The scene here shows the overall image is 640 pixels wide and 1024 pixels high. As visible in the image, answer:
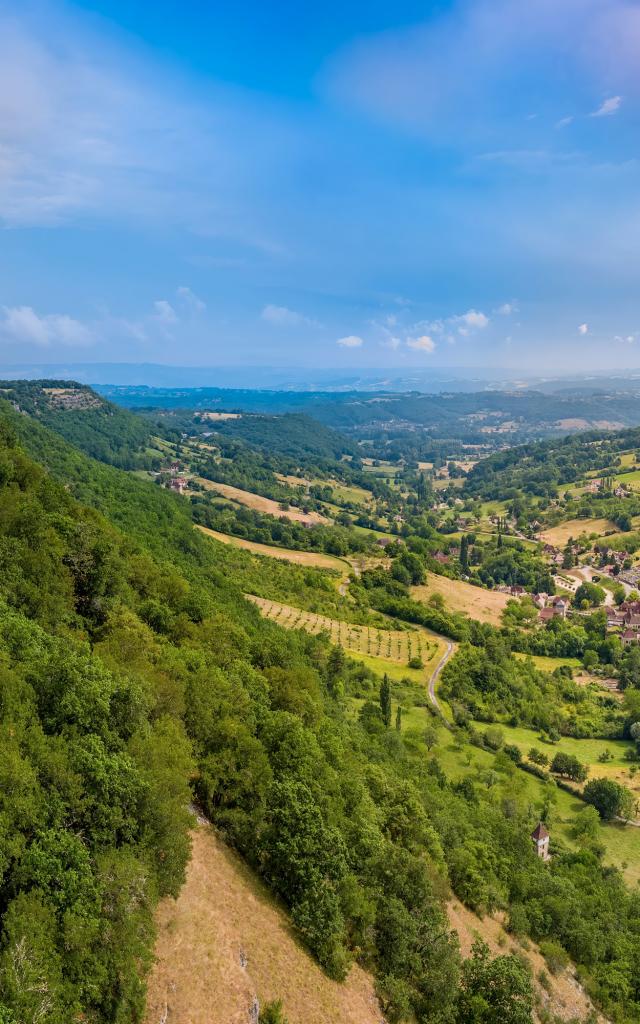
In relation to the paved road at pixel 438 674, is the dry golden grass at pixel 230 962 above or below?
above

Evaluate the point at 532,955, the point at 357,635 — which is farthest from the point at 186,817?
the point at 357,635

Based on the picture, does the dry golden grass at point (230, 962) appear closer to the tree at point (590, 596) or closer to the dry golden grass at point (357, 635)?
the dry golden grass at point (357, 635)

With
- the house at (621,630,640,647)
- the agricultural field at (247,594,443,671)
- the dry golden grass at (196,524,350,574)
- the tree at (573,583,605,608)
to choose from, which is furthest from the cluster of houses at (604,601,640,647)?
the dry golden grass at (196,524,350,574)

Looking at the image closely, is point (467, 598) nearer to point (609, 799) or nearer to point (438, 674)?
point (438, 674)

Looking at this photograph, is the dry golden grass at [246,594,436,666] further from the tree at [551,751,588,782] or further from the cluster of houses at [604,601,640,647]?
the cluster of houses at [604,601,640,647]

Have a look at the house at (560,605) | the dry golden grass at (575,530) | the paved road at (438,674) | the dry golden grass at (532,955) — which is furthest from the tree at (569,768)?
the dry golden grass at (575,530)

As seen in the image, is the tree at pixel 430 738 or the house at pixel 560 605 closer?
the tree at pixel 430 738
